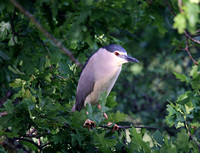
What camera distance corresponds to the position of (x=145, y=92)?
7.41 m

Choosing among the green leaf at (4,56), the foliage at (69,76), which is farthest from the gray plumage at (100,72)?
the green leaf at (4,56)

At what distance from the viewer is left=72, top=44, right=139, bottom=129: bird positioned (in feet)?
12.1

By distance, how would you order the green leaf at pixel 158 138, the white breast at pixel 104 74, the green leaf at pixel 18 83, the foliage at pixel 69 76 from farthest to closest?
the white breast at pixel 104 74 < the green leaf at pixel 18 83 < the green leaf at pixel 158 138 < the foliage at pixel 69 76

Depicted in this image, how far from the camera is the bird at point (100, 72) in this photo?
3678 mm

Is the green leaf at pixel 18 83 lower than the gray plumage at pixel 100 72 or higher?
higher

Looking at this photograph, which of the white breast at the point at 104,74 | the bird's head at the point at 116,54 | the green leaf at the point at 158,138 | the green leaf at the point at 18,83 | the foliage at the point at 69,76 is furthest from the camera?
the white breast at the point at 104,74

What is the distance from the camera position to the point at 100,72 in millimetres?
3828

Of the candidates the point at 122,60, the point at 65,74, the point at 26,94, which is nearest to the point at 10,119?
the point at 26,94

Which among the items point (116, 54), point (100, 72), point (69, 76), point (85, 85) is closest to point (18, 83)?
point (69, 76)

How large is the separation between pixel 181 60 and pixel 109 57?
386 centimetres

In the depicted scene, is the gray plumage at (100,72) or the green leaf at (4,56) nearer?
the green leaf at (4,56)

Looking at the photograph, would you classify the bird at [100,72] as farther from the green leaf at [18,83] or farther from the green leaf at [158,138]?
the green leaf at [158,138]

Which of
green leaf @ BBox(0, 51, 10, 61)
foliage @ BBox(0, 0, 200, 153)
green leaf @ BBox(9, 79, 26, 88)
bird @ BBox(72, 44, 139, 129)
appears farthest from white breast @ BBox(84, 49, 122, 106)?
green leaf @ BBox(0, 51, 10, 61)

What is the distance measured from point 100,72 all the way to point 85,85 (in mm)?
246
